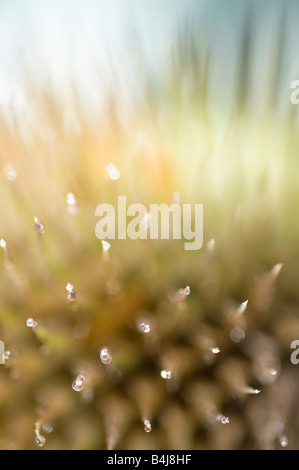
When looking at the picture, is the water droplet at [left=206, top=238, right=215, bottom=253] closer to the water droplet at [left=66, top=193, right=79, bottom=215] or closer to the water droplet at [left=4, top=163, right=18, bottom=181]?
the water droplet at [left=66, top=193, right=79, bottom=215]

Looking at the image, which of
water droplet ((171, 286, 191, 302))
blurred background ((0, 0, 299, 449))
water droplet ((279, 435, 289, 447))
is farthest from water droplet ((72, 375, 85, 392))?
water droplet ((279, 435, 289, 447))

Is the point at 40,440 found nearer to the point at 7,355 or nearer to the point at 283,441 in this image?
the point at 7,355

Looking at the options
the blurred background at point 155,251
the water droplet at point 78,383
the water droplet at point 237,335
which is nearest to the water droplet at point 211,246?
the blurred background at point 155,251

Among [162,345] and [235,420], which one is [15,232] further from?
[235,420]

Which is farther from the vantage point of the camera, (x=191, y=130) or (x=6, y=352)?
(x=191, y=130)

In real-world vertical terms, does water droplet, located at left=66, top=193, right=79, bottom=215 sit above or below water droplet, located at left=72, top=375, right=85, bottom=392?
above

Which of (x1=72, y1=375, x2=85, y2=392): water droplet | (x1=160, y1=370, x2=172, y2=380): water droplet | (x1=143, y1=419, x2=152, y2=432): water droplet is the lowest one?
(x1=143, y1=419, x2=152, y2=432): water droplet
